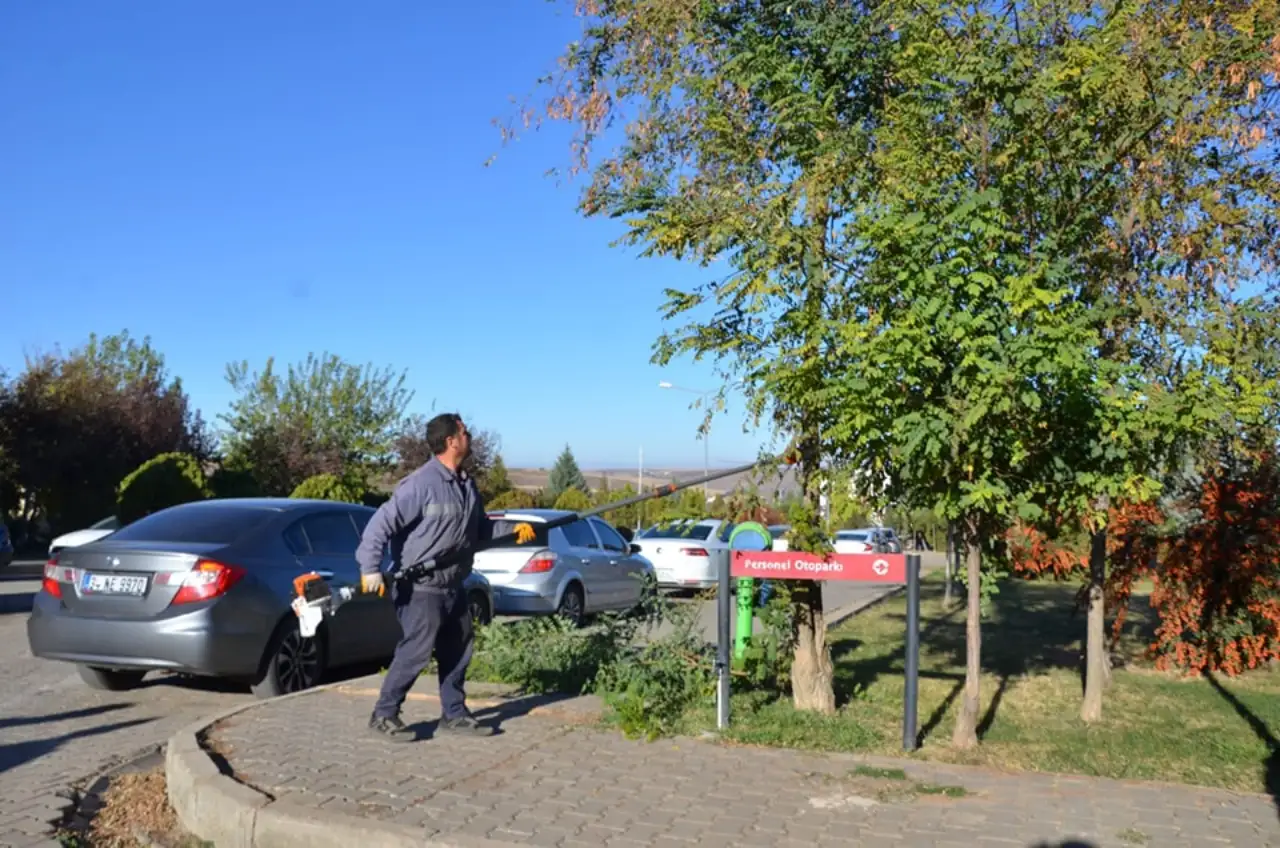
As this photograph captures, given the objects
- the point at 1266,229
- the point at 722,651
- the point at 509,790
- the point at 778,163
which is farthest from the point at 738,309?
the point at 1266,229

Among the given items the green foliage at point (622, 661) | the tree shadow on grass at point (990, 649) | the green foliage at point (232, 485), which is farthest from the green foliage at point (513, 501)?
the green foliage at point (622, 661)

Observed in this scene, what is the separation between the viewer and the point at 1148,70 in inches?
305

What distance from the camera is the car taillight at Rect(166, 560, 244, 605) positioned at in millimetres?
8352

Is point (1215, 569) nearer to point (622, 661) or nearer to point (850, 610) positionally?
point (622, 661)

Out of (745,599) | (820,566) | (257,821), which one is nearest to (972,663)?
(820,566)

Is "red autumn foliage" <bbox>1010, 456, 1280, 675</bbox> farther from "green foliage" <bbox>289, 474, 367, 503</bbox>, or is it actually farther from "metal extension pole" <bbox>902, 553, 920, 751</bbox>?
"green foliage" <bbox>289, 474, 367, 503</bbox>

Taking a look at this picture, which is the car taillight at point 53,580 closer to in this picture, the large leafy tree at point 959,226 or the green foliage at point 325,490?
the large leafy tree at point 959,226

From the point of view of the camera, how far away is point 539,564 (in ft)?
46.3

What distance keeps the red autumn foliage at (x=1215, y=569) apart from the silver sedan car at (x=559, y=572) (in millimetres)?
5276

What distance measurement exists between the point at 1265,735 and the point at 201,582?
706 cm

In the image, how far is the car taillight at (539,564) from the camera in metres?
14.0

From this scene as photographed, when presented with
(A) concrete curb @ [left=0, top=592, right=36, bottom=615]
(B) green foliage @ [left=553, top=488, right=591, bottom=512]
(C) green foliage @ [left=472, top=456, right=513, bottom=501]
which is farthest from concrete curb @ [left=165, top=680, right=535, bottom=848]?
(C) green foliage @ [left=472, top=456, right=513, bottom=501]

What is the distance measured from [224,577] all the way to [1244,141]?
7943mm

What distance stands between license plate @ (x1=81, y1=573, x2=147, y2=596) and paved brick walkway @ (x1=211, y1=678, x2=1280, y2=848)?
6.45 ft
